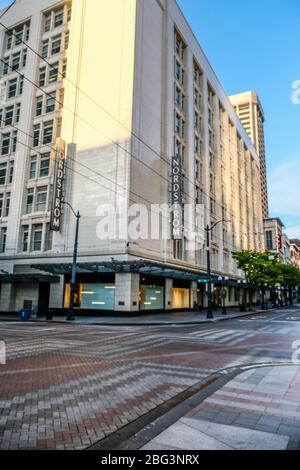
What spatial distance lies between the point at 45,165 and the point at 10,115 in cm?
938

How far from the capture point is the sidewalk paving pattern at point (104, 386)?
4312 millimetres

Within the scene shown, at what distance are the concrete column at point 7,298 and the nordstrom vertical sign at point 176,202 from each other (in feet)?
56.8

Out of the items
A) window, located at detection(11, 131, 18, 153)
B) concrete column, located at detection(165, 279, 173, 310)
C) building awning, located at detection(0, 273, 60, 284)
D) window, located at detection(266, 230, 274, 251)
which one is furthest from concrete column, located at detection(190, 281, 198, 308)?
window, located at detection(266, 230, 274, 251)

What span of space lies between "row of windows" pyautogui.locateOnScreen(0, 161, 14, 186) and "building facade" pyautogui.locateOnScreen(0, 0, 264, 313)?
0.11 m

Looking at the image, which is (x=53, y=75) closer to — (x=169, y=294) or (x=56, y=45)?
(x=56, y=45)

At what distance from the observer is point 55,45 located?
37.1 metres

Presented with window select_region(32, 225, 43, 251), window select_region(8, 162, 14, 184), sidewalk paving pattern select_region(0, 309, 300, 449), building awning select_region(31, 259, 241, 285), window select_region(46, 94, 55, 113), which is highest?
window select_region(46, 94, 55, 113)

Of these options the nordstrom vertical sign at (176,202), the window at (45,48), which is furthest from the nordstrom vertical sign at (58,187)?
the window at (45,48)

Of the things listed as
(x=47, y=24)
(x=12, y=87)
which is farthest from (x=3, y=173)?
(x=47, y=24)

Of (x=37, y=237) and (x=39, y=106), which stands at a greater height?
(x=39, y=106)

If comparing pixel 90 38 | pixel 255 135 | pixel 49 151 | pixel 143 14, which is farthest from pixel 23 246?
pixel 255 135

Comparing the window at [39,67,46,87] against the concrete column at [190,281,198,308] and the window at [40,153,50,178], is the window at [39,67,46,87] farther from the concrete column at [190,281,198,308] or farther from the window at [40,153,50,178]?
the concrete column at [190,281,198,308]

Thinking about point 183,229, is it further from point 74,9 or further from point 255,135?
point 255,135

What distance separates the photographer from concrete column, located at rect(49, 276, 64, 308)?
2998 cm
